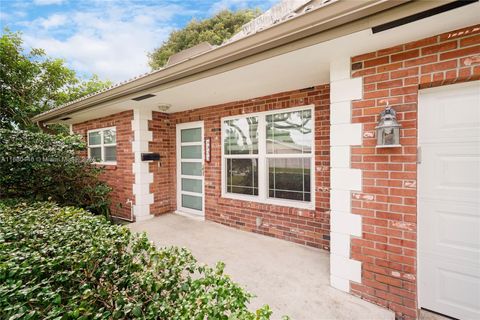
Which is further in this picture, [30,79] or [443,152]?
[30,79]

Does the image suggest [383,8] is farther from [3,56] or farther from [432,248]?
[3,56]

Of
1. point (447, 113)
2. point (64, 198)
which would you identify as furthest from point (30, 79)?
point (447, 113)

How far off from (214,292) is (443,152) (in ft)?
7.73

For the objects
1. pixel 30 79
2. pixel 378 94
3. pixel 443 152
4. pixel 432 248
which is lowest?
pixel 432 248

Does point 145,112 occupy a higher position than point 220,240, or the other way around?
point 145,112

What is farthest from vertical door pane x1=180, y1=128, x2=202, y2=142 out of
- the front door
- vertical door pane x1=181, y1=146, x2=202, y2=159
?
vertical door pane x1=181, y1=146, x2=202, y2=159

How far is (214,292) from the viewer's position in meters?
1.11

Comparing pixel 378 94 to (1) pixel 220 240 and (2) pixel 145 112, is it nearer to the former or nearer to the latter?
(1) pixel 220 240

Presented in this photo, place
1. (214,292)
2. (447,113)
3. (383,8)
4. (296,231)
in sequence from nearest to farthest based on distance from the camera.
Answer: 1. (214,292)
2. (383,8)
3. (447,113)
4. (296,231)

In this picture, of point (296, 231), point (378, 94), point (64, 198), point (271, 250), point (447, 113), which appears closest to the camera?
point (447, 113)

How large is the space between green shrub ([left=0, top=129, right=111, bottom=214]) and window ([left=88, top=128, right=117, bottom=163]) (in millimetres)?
853

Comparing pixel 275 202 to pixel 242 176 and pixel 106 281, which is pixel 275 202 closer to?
Result: pixel 242 176

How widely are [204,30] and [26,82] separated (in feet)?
31.5

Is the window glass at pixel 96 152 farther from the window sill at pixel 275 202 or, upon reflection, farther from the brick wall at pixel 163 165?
the window sill at pixel 275 202
